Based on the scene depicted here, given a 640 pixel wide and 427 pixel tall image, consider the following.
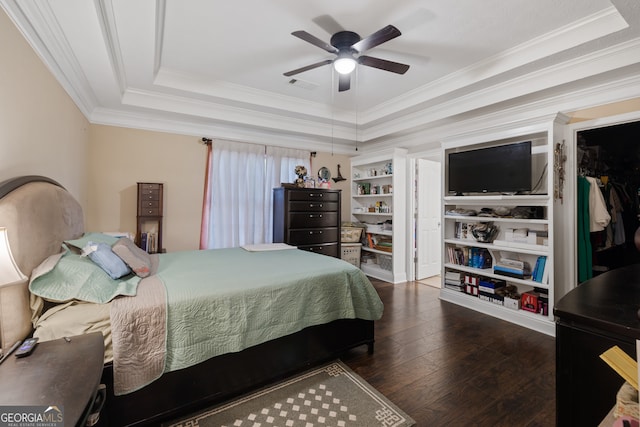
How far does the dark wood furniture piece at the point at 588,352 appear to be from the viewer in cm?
87

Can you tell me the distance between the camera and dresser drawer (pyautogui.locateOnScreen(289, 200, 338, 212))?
423 cm

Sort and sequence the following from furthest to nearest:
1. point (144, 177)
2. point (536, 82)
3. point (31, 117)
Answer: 1. point (144, 177)
2. point (536, 82)
3. point (31, 117)

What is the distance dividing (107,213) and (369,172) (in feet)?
13.3

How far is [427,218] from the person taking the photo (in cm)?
496

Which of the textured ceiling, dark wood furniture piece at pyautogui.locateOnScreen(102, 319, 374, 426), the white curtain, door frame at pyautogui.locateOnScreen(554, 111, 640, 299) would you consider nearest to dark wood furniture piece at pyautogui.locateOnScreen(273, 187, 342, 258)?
the white curtain

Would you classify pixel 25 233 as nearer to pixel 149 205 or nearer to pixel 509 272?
pixel 149 205

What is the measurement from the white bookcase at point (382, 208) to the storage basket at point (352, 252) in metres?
0.21

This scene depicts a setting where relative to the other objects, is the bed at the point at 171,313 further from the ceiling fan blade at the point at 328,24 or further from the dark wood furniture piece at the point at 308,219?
the ceiling fan blade at the point at 328,24

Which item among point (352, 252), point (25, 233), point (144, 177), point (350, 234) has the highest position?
point (144, 177)

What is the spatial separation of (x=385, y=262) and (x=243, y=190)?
2.65m

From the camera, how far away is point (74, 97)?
2764 millimetres

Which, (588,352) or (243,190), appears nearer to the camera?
(588,352)

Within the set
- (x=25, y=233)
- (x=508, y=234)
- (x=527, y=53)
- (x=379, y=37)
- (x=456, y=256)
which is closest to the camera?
(x=25, y=233)

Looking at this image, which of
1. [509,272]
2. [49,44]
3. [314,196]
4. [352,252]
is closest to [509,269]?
[509,272]
